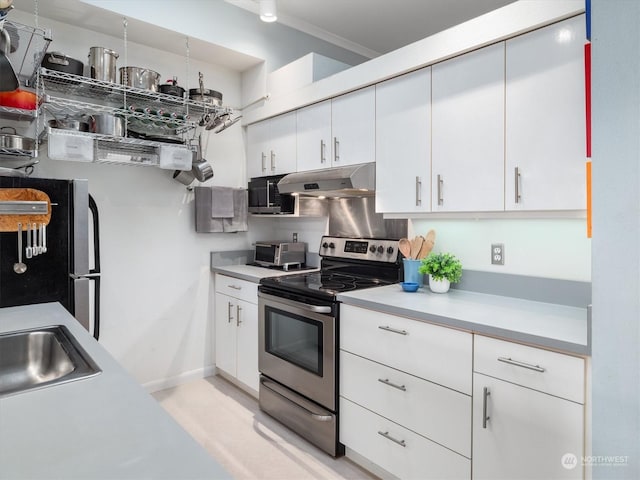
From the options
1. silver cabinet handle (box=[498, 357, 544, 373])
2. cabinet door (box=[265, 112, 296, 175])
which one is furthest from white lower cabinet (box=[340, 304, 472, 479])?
cabinet door (box=[265, 112, 296, 175])

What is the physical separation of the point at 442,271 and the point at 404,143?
75cm

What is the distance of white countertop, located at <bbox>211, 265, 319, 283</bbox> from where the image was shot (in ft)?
9.27

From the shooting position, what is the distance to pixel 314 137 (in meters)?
2.81

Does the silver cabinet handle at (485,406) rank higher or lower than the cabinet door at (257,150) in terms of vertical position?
lower

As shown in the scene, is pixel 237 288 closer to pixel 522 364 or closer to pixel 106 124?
pixel 106 124

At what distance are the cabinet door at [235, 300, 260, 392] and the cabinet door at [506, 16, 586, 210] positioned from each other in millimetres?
1817

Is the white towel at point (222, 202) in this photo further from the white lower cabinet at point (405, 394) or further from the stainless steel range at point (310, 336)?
the white lower cabinet at point (405, 394)

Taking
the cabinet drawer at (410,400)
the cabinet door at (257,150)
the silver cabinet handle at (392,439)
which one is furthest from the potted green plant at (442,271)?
the cabinet door at (257,150)

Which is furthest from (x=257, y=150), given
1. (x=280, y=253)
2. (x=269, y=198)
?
(x=280, y=253)

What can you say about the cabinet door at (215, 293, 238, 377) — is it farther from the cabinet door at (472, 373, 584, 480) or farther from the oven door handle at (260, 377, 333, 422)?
the cabinet door at (472, 373, 584, 480)

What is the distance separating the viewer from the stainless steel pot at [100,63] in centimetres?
241

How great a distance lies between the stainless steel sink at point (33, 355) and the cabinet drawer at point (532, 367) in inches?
58.2

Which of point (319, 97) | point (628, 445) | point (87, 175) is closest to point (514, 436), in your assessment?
point (628, 445)

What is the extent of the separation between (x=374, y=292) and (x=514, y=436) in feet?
3.19
